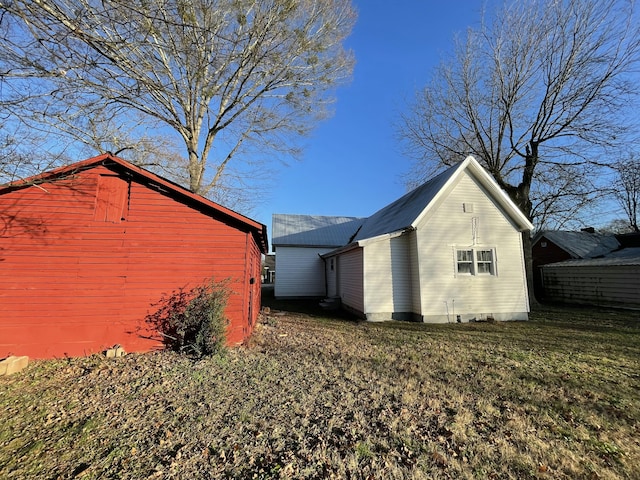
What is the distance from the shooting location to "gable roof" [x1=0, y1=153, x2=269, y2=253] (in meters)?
6.24

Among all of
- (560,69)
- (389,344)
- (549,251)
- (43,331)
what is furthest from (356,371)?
(549,251)

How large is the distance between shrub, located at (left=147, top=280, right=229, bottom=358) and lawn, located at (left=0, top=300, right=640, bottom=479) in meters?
0.40

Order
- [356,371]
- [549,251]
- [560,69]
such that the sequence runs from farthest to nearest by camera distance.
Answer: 1. [549,251]
2. [560,69]
3. [356,371]

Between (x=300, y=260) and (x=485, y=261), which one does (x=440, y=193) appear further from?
(x=300, y=260)

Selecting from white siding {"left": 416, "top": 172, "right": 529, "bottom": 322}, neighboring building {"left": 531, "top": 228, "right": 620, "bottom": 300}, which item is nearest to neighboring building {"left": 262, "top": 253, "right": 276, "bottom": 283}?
neighboring building {"left": 531, "top": 228, "right": 620, "bottom": 300}

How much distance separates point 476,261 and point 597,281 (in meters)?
10.6

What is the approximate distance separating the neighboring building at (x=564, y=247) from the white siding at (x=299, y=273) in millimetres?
15442

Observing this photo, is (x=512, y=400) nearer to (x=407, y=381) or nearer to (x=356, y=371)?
(x=407, y=381)

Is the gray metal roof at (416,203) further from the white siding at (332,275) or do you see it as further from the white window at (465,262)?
the white siding at (332,275)

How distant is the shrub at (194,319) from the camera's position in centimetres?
629

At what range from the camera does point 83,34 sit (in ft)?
13.3

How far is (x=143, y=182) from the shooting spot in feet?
22.6

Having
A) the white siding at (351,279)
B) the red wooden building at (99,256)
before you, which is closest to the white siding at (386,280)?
the white siding at (351,279)

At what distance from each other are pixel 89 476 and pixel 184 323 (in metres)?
3.65
